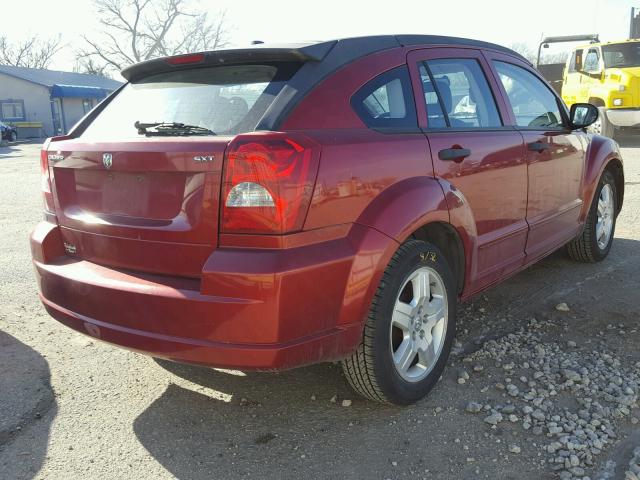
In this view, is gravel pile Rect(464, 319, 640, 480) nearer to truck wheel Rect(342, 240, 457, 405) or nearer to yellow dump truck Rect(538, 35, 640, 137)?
truck wheel Rect(342, 240, 457, 405)

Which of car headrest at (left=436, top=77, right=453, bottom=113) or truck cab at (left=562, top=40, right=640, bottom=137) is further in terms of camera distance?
truck cab at (left=562, top=40, right=640, bottom=137)

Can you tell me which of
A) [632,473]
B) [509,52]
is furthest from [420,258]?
[509,52]

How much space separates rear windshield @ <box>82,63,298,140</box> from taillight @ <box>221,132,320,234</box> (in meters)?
0.22

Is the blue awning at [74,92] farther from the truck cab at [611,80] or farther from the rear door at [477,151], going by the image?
the rear door at [477,151]

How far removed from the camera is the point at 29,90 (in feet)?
132

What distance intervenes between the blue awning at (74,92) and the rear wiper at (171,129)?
41061mm

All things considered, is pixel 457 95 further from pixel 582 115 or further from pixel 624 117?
pixel 624 117

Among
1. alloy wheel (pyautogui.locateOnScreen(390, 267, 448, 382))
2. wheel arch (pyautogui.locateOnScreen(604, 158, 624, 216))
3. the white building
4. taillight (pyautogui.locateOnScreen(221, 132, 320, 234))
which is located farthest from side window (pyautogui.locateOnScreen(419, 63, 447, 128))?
the white building

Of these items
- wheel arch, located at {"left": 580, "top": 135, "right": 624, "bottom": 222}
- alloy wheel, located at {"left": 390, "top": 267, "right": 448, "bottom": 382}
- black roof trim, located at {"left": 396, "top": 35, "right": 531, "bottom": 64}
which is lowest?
alloy wheel, located at {"left": 390, "top": 267, "right": 448, "bottom": 382}

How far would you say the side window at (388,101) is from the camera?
8.82 ft

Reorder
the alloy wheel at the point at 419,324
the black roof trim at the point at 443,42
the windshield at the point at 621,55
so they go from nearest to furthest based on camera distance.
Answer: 1. the alloy wheel at the point at 419,324
2. the black roof trim at the point at 443,42
3. the windshield at the point at 621,55

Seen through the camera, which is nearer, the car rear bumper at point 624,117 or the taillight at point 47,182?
the taillight at point 47,182

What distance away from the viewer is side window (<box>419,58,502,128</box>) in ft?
10.3

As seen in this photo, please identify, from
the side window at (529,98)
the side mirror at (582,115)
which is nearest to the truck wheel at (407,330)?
the side window at (529,98)
